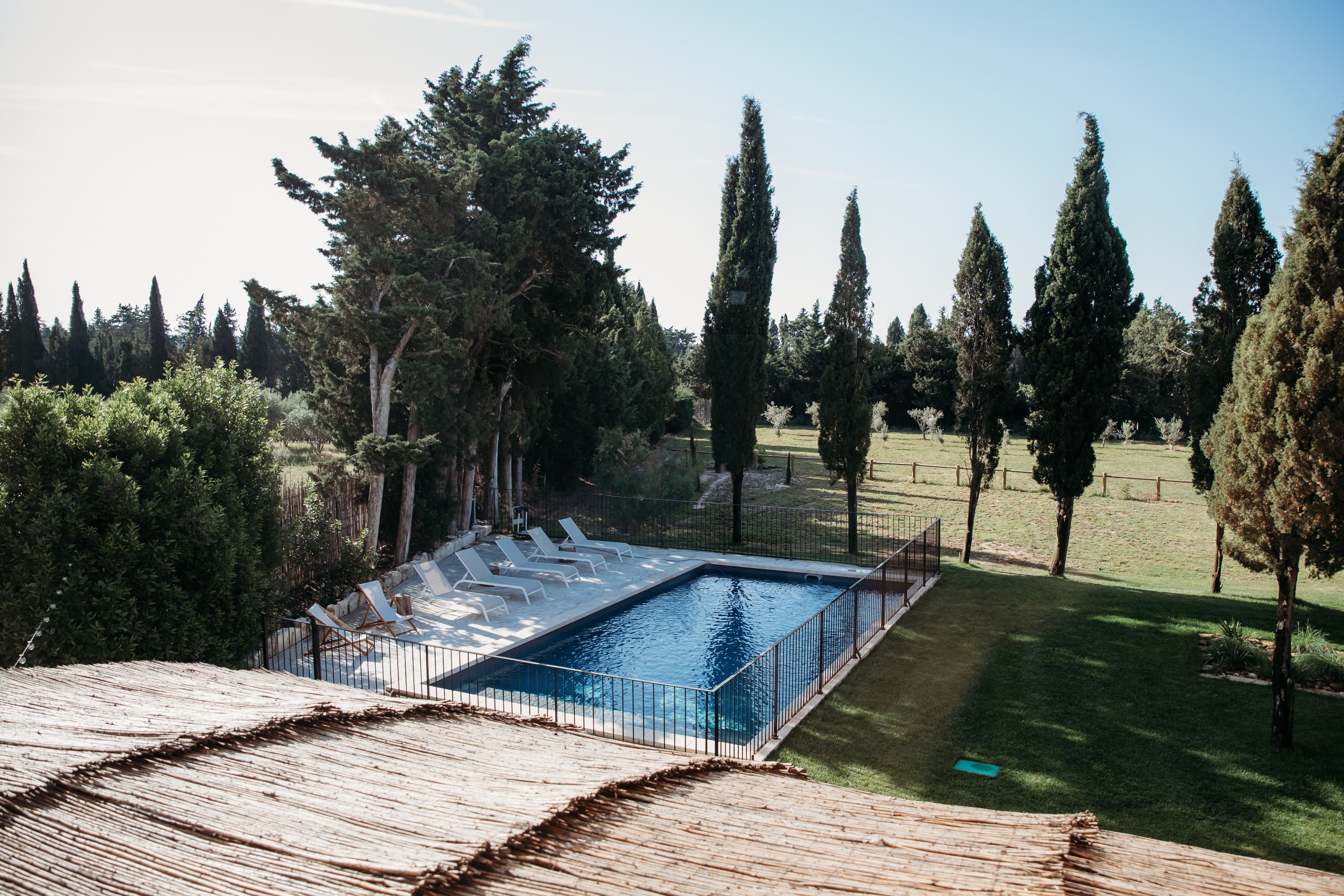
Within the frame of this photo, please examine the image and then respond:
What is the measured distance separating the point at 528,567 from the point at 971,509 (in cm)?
929

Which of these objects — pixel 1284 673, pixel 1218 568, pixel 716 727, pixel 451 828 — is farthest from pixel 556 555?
pixel 451 828

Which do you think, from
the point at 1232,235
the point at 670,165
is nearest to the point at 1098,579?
the point at 1232,235

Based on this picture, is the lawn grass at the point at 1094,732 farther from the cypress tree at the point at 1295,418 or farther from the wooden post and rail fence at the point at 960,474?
the wooden post and rail fence at the point at 960,474

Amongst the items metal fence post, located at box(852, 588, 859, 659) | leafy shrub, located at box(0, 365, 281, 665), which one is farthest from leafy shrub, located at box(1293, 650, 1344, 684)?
leafy shrub, located at box(0, 365, 281, 665)

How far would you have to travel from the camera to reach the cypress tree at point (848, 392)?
1772cm

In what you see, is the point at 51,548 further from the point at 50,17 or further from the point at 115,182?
the point at 115,182

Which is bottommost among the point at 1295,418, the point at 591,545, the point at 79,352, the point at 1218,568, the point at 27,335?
the point at 591,545

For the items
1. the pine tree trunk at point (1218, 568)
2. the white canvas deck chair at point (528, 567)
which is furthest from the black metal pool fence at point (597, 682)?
the pine tree trunk at point (1218, 568)

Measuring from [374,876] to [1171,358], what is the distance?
46.9 m

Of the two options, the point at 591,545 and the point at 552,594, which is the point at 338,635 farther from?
the point at 591,545

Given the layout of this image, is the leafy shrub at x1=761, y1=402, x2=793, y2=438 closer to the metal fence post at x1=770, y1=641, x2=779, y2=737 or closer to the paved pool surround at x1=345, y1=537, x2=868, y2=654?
the paved pool surround at x1=345, y1=537, x2=868, y2=654

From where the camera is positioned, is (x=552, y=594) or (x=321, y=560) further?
(x=552, y=594)

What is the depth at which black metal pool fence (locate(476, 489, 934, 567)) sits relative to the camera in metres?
18.8

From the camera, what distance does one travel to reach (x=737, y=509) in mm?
19359
